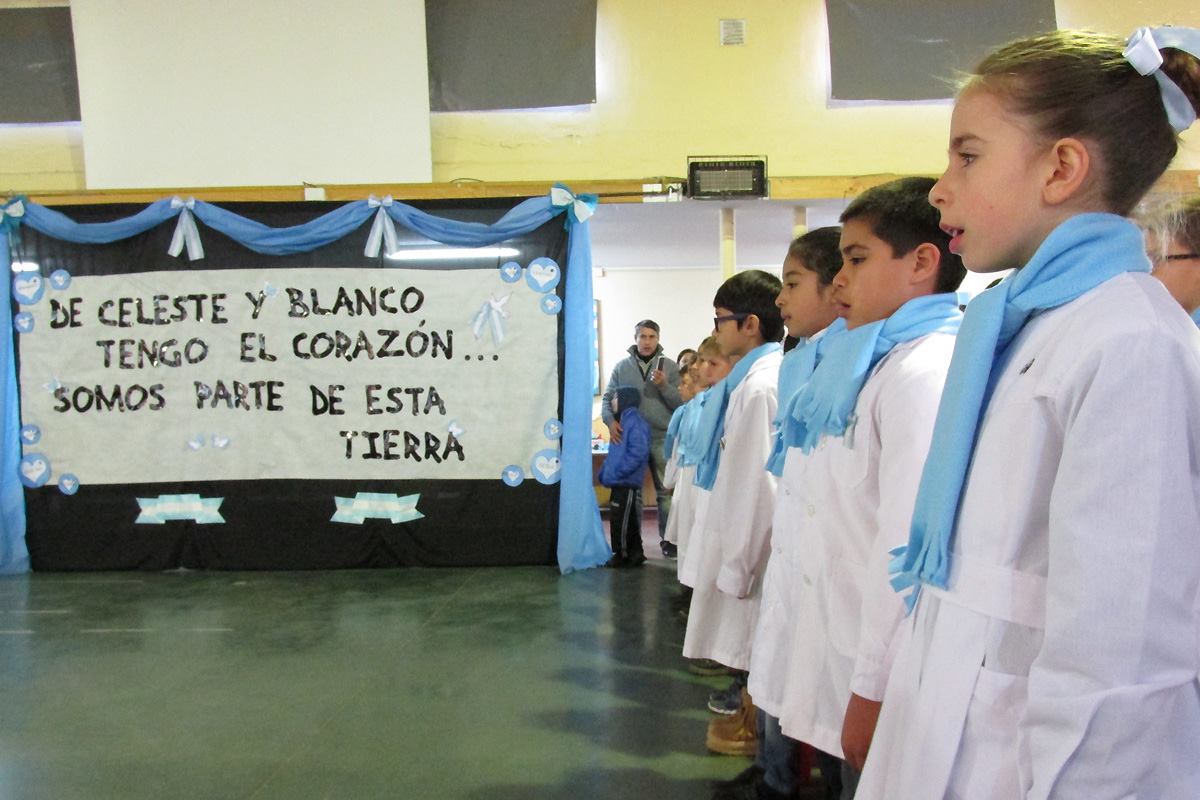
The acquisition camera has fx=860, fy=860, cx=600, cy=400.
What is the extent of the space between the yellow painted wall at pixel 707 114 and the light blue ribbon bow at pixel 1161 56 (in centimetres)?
572

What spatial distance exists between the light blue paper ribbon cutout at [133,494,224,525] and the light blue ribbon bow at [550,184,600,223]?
281cm

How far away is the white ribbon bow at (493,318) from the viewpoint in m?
5.36

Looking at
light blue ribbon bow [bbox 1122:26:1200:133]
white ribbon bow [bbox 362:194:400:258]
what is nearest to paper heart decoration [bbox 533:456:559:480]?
white ribbon bow [bbox 362:194:400:258]

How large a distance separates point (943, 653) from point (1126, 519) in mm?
237

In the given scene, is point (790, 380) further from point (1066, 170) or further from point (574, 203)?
point (574, 203)

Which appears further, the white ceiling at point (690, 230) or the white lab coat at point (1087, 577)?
the white ceiling at point (690, 230)

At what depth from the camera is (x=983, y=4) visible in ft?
20.4

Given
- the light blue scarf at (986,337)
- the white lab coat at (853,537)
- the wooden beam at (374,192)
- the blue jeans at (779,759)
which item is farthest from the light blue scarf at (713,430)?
the wooden beam at (374,192)

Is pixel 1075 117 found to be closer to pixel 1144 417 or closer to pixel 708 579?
pixel 1144 417

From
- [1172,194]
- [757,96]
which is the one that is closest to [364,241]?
[757,96]

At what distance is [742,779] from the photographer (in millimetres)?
2385

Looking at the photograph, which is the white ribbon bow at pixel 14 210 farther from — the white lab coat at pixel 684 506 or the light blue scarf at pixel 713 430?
the light blue scarf at pixel 713 430

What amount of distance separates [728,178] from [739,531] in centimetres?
424

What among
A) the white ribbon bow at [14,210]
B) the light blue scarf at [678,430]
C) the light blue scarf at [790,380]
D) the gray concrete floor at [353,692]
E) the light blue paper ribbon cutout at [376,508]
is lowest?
the gray concrete floor at [353,692]
